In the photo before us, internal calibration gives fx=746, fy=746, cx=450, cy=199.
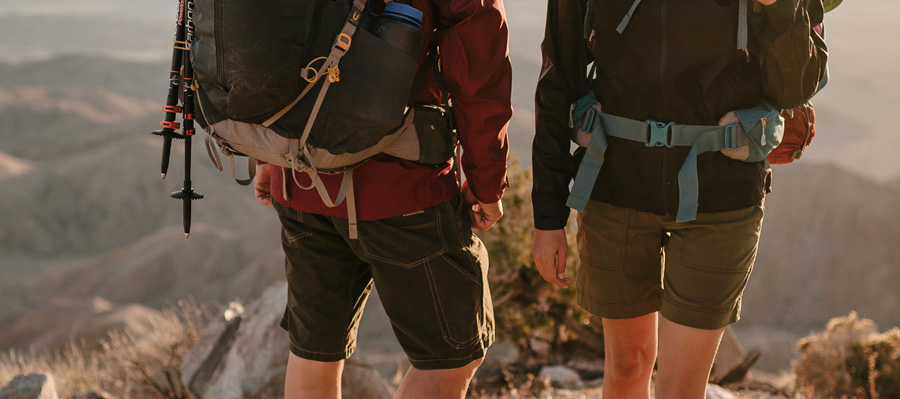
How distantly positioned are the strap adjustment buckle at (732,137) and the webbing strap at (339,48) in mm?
1084

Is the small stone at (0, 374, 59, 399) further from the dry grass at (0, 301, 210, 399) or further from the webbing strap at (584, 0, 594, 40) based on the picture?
the webbing strap at (584, 0, 594, 40)

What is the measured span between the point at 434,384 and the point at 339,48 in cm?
100

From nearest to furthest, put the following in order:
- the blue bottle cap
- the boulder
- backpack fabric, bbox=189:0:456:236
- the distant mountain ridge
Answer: backpack fabric, bbox=189:0:456:236
the blue bottle cap
the boulder
the distant mountain ridge

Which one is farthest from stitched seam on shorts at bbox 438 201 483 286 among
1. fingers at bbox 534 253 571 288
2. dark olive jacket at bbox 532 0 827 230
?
dark olive jacket at bbox 532 0 827 230

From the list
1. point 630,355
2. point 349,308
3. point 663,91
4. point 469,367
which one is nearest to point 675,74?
point 663,91

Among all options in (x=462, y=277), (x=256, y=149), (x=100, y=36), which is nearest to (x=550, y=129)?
(x=462, y=277)

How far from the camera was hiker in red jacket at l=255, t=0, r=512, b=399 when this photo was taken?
81.4 inches

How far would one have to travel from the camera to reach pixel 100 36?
2992 inches

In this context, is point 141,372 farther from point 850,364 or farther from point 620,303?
point 850,364

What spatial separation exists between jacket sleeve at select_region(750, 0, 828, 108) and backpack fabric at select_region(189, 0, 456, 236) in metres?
0.99

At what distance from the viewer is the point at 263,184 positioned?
269 cm

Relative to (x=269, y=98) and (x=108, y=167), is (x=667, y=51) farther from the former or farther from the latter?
(x=108, y=167)

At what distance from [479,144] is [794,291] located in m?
16.2

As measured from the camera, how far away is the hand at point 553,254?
245cm
